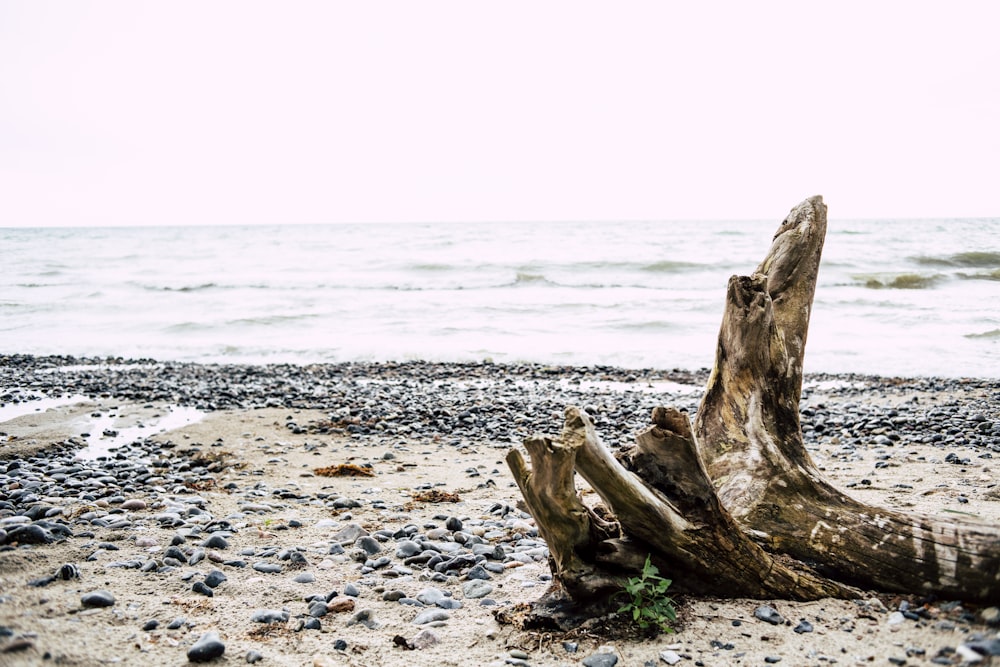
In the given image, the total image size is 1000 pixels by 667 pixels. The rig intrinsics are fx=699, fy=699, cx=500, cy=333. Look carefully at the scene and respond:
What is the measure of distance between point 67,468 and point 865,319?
20256 millimetres

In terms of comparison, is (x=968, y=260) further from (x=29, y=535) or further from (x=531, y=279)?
(x=29, y=535)

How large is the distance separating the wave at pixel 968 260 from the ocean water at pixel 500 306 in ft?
0.41

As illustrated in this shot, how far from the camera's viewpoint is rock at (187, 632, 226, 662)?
3320 millimetres

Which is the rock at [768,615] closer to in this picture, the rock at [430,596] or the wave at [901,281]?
the rock at [430,596]

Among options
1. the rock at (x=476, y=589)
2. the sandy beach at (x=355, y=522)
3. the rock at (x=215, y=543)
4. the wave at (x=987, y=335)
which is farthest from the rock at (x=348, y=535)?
the wave at (x=987, y=335)

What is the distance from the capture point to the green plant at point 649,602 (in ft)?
11.1

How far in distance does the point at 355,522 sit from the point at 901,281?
98.7 feet

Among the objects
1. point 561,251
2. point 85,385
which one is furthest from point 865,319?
point 561,251

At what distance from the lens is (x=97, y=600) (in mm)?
3809

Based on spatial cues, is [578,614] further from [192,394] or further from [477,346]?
[477,346]

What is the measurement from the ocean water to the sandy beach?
4712 millimetres

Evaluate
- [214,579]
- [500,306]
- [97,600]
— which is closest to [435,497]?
[214,579]

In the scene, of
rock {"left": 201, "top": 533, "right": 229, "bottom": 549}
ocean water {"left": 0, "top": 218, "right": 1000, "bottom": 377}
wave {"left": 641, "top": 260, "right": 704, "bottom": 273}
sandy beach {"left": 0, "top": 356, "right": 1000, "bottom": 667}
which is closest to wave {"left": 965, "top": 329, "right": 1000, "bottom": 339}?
ocean water {"left": 0, "top": 218, "right": 1000, "bottom": 377}

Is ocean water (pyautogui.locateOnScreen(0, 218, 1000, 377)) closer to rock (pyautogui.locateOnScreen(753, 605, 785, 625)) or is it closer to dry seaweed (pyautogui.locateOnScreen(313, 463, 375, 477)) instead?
dry seaweed (pyautogui.locateOnScreen(313, 463, 375, 477))
